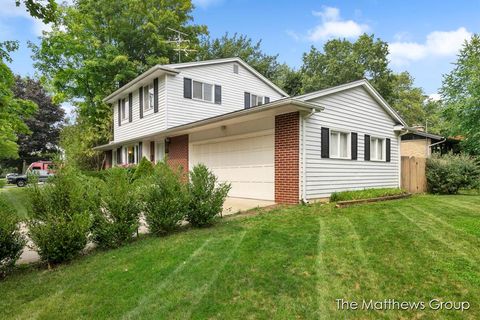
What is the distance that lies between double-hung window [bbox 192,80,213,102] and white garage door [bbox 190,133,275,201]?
3720 millimetres

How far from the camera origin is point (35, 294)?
374 cm

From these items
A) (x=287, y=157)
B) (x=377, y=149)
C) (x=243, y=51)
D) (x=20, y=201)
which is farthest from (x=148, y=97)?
(x=243, y=51)

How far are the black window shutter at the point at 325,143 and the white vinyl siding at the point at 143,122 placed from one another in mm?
8161

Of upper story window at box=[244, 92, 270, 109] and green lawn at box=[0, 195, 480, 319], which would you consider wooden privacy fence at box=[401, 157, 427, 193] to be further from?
upper story window at box=[244, 92, 270, 109]

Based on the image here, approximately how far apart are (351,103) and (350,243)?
23.9ft

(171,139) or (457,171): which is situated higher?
(171,139)

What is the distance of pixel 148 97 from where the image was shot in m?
16.6

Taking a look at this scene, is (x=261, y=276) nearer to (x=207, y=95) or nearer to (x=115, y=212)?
(x=115, y=212)

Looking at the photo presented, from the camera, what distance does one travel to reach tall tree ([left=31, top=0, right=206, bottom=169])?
24234mm

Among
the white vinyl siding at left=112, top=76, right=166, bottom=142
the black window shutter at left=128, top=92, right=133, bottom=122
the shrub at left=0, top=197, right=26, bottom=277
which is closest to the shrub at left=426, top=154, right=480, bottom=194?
the white vinyl siding at left=112, top=76, right=166, bottom=142

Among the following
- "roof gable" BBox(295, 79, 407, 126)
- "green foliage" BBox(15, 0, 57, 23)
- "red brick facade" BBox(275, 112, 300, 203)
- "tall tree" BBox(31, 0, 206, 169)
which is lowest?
"red brick facade" BBox(275, 112, 300, 203)

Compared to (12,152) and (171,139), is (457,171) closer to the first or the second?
(171,139)

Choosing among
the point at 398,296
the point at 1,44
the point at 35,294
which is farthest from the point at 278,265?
the point at 1,44

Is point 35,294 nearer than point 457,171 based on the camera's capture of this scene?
Yes
